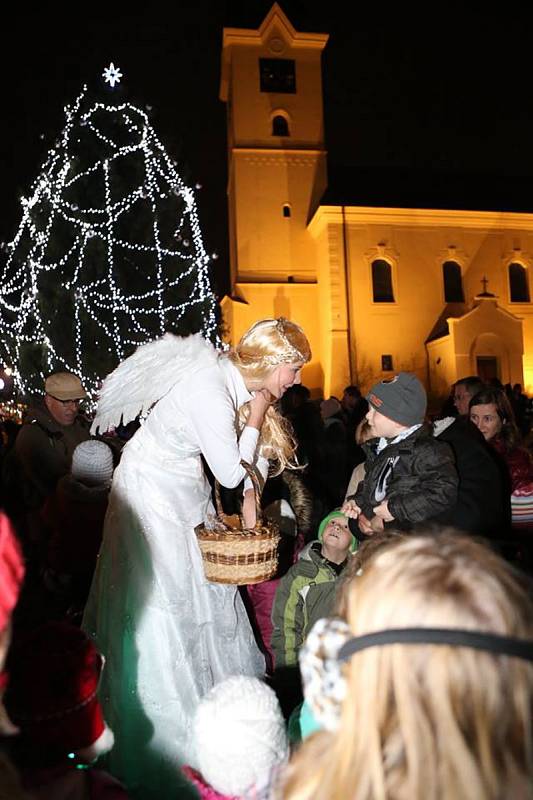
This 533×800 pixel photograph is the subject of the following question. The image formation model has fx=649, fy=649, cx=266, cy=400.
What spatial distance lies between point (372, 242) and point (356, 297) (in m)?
3.06

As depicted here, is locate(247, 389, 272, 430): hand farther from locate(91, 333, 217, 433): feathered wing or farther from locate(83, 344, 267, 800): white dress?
locate(91, 333, 217, 433): feathered wing

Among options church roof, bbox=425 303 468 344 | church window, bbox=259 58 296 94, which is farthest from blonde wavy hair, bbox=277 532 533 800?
church window, bbox=259 58 296 94

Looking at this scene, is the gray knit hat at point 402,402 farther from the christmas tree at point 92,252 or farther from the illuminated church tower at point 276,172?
the illuminated church tower at point 276,172

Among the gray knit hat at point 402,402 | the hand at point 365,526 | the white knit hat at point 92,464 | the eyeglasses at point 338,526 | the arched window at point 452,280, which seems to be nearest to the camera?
the gray knit hat at point 402,402

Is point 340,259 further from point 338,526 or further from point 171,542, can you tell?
point 171,542

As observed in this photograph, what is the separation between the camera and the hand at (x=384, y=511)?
3305 millimetres

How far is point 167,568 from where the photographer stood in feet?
11.6

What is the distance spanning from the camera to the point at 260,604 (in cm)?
495

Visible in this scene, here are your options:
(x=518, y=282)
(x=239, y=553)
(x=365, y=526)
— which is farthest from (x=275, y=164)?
(x=239, y=553)

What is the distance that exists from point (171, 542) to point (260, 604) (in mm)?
1658

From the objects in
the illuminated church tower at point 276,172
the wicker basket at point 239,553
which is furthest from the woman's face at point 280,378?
the illuminated church tower at point 276,172

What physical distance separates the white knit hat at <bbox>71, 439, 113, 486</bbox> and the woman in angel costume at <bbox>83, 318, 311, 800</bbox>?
4.81 ft

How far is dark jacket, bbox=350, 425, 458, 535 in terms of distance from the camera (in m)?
3.20

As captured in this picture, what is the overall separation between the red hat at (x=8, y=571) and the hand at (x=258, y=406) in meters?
2.14
